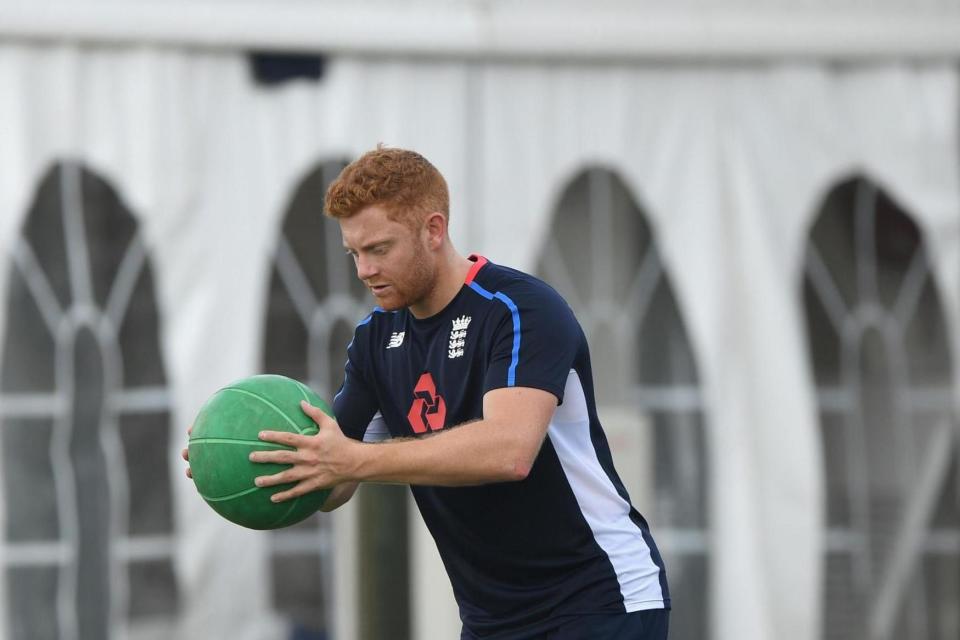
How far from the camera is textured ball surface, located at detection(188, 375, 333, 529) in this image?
3.78 m

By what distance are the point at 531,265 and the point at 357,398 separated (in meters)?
3.67

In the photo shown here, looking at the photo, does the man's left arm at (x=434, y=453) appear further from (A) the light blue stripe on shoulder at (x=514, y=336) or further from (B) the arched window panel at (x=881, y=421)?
(B) the arched window panel at (x=881, y=421)

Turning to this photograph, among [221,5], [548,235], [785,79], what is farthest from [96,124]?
[785,79]

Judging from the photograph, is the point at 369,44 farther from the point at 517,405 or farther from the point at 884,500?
the point at 517,405

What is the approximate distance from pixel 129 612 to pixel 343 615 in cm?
118

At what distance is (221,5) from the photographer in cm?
762

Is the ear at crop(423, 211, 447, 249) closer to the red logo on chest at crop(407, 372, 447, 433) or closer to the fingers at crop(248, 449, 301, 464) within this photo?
the red logo on chest at crop(407, 372, 447, 433)

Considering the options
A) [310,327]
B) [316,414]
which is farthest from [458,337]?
[310,327]

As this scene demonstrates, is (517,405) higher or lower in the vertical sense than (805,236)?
lower

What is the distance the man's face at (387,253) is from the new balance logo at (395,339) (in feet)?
0.76

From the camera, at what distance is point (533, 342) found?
153 inches

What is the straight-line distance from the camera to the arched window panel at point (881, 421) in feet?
27.3

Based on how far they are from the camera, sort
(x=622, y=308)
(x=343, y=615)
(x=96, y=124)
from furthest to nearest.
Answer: (x=622, y=308) → (x=96, y=124) → (x=343, y=615)

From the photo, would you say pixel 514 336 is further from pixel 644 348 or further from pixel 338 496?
pixel 644 348
